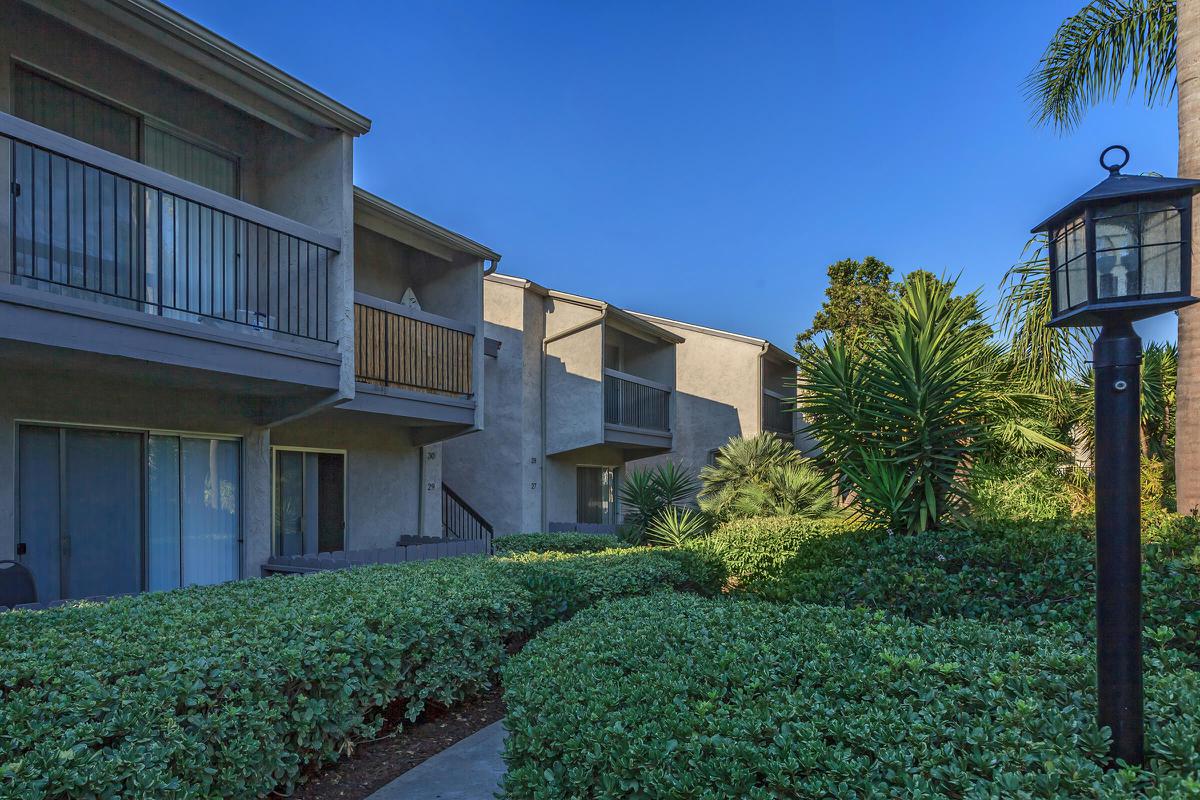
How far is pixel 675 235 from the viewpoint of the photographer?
21828 millimetres

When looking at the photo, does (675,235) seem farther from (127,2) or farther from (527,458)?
(127,2)

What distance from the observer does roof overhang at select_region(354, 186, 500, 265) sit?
1029 centimetres

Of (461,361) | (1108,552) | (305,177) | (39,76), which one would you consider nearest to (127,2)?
(39,76)

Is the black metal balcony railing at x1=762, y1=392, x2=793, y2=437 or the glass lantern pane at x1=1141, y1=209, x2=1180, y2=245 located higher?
the glass lantern pane at x1=1141, y1=209, x2=1180, y2=245

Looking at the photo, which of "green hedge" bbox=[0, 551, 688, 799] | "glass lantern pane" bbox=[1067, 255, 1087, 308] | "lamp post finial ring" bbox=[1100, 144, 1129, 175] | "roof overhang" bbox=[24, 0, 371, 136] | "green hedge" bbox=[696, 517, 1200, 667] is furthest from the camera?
"roof overhang" bbox=[24, 0, 371, 136]

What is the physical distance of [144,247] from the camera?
767 cm

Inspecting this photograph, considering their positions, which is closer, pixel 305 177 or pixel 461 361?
pixel 305 177

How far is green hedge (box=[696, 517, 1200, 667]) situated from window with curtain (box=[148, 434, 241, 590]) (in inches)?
276

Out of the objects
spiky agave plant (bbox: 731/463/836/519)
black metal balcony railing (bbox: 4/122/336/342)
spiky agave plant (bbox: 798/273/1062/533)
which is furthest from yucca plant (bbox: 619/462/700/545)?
spiky agave plant (bbox: 798/273/1062/533)

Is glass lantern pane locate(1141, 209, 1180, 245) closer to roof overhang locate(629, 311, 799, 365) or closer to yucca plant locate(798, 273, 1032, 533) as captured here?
yucca plant locate(798, 273, 1032, 533)

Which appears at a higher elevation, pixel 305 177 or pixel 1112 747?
pixel 305 177

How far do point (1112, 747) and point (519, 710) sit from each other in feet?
7.73

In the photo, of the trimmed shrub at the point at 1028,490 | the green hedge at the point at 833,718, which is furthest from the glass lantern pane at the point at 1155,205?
the trimmed shrub at the point at 1028,490

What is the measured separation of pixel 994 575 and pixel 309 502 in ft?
31.0
